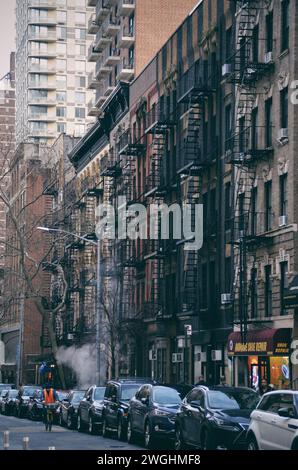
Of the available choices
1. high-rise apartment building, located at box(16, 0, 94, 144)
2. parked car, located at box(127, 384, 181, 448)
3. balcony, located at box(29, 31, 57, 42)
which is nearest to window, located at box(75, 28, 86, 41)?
high-rise apartment building, located at box(16, 0, 94, 144)

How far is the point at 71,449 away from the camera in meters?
31.3

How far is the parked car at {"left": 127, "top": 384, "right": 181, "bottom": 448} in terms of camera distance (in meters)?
31.4

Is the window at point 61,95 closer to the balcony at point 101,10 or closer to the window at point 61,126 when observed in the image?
the window at point 61,126

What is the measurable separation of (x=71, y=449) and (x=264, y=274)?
1525 cm

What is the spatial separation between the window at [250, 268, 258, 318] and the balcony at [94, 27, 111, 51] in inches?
1842

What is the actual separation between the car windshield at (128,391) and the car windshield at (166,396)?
3.74 meters

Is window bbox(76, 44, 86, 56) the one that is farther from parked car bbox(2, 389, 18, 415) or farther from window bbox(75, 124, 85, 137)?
parked car bbox(2, 389, 18, 415)

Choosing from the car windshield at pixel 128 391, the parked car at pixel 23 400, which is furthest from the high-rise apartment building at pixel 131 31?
the car windshield at pixel 128 391

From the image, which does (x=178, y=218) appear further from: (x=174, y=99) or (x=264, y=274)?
(x=264, y=274)

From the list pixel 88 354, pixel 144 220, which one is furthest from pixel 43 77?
pixel 144 220

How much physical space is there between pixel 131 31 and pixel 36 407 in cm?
3470

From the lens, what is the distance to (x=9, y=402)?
61281mm

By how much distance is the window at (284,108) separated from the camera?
42812mm

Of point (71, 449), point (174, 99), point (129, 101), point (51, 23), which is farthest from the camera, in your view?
point (51, 23)
